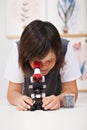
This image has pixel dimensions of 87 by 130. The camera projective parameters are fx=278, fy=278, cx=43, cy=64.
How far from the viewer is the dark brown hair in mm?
1159

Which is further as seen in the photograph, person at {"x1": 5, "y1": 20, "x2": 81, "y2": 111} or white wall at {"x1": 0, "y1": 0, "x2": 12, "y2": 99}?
white wall at {"x1": 0, "y1": 0, "x2": 12, "y2": 99}

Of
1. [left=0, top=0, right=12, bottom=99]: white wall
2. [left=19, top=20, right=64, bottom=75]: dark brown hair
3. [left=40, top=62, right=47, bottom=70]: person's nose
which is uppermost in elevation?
[left=19, top=20, right=64, bottom=75]: dark brown hair

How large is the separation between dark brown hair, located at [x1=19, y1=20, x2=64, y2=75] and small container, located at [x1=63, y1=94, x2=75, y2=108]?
0.59ft

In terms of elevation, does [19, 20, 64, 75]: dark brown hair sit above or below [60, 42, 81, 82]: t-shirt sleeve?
above

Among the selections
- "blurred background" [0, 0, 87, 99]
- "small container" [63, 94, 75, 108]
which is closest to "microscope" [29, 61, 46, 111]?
"small container" [63, 94, 75, 108]

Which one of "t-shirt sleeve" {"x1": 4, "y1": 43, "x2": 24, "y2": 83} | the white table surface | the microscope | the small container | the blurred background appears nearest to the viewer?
the white table surface

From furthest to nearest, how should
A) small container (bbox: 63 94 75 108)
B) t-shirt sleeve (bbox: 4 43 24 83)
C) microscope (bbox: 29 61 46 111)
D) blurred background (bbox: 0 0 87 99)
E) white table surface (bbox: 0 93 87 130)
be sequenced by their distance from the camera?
blurred background (bbox: 0 0 87 99) → t-shirt sleeve (bbox: 4 43 24 83) → small container (bbox: 63 94 75 108) → microscope (bbox: 29 61 46 111) → white table surface (bbox: 0 93 87 130)

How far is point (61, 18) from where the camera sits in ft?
8.64

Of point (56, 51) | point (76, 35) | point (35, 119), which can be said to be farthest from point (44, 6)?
point (35, 119)

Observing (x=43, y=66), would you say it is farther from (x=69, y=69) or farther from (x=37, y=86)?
(x=69, y=69)

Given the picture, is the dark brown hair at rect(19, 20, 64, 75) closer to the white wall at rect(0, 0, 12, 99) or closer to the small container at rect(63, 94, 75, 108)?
the small container at rect(63, 94, 75, 108)

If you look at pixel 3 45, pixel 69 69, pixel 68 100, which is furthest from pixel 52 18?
pixel 68 100

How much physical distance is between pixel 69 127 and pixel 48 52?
35 cm

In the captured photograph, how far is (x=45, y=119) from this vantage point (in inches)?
42.5
